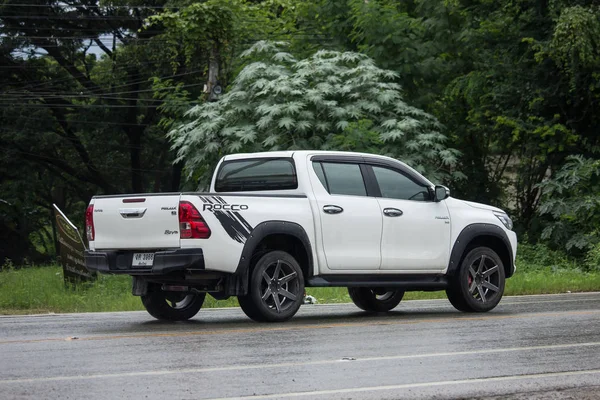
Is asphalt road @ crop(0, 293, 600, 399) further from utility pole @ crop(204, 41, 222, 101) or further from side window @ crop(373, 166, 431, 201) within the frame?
utility pole @ crop(204, 41, 222, 101)

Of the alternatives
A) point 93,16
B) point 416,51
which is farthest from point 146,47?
point 416,51

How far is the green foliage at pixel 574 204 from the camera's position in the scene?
26516mm

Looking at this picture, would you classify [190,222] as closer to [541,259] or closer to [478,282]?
[478,282]

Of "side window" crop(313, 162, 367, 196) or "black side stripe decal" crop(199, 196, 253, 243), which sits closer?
"black side stripe decal" crop(199, 196, 253, 243)

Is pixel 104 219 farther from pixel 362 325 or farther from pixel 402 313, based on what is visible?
pixel 402 313

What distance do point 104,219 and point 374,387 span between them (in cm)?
556

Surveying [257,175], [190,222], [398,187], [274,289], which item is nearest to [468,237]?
[398,187]

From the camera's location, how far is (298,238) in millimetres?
12625

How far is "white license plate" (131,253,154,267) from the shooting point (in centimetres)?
1205

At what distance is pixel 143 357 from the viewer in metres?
9.29

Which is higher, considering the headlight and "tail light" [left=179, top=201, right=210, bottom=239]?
"tail light" [left=179, top=201, right=210, bottom=239]

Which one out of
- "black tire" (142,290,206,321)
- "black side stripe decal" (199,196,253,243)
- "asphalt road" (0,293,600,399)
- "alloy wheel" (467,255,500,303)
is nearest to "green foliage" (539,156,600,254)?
"alloy wheel" (467,255,500,303)

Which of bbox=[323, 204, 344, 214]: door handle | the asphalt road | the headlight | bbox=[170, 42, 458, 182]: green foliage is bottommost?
the asphalt road

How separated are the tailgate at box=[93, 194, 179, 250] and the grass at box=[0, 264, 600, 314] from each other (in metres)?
3.99
